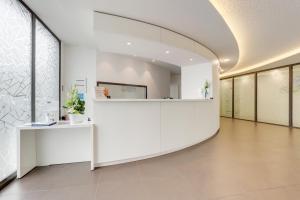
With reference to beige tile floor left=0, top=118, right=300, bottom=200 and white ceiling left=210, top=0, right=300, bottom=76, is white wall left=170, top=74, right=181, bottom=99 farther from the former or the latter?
beige tile floor left=0, top=118, right=300, bottom=200

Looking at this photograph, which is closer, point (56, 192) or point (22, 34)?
point (56, 192)

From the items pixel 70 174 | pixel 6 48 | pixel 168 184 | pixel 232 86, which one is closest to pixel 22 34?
pixel 6 48

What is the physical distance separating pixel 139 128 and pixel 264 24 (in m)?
3.70

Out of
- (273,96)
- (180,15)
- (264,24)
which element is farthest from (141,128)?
(273,96)

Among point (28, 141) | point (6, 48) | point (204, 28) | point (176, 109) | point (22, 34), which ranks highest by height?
point (204, 28)

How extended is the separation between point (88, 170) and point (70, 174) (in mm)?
273

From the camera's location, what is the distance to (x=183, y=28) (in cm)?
370

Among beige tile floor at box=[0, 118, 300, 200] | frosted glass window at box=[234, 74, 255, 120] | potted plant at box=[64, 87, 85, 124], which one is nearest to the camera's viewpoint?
beige tile floor at box=[0, 118, 300, 200]

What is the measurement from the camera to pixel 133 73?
21.3ft

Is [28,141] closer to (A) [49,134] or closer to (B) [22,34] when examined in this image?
(A) [49,134]

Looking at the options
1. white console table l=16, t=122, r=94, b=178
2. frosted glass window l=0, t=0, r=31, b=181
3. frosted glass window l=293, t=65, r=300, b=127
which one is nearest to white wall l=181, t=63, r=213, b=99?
white console table l=16, t=122, r=94, b=178

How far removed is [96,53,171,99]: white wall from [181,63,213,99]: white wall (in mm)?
1637

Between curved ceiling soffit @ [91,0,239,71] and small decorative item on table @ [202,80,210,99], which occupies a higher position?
curved ceiling soffit @ [91,0,239,71]

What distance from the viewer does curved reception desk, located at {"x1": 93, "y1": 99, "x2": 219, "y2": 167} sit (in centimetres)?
286
